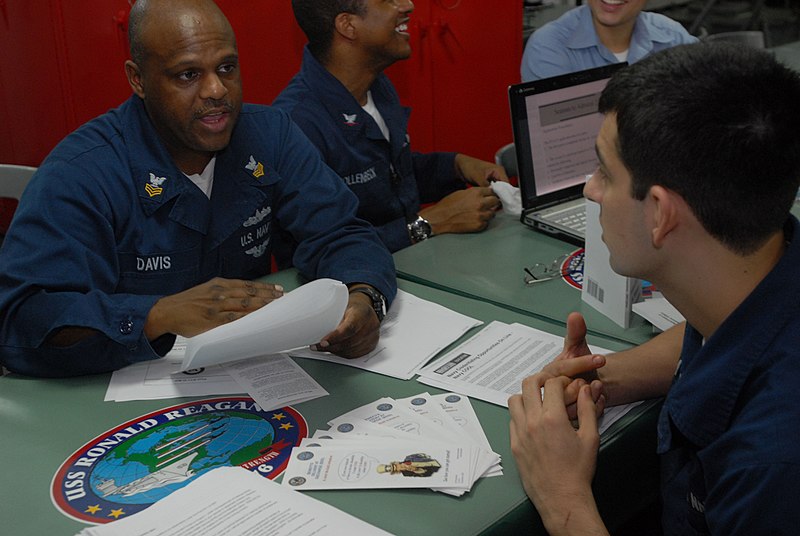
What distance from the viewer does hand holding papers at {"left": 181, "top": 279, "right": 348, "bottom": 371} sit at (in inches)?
50.3

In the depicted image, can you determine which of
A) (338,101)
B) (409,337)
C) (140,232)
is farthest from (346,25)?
(409,337)

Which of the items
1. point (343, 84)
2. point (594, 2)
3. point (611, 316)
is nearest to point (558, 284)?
point (611, 316)

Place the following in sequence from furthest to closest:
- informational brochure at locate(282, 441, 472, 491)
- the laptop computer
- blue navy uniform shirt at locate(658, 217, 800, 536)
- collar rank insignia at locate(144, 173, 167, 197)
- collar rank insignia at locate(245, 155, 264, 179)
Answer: the laptop computer
collar rank insignia at locate(245, 155, 264, 179)
collar rank insignia at locate(144, 173, 167, 197)
informational brochure at locate(282, 441, 472, 491)
blue navy uniform shirt at locate(658, 217, 800, 536)

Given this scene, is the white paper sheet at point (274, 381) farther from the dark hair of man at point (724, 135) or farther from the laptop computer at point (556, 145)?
the laptop computer at point (556, 145)

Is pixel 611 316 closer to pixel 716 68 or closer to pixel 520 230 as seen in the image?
pixel 520 230

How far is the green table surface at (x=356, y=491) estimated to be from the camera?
1.11 m

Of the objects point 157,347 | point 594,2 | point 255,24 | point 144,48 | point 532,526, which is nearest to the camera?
point 532,526

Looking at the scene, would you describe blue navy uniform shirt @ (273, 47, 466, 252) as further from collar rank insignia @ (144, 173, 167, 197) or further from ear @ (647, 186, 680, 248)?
ear @ (647, 186, 680, 248)

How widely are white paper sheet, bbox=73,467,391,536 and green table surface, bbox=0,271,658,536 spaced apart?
4 centimetres

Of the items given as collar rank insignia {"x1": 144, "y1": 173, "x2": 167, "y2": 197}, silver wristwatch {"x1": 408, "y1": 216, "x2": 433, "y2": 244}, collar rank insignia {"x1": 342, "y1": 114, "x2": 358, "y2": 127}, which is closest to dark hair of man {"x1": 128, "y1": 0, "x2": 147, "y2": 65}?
collar rank insignia {"x1": 144, "y1": 173, "x2": 167, "y2": 197}

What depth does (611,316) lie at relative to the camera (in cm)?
168

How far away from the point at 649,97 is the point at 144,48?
1.06 m

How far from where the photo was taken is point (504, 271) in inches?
75.3

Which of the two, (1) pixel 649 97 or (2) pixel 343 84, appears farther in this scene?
(2) pixel 343 84
